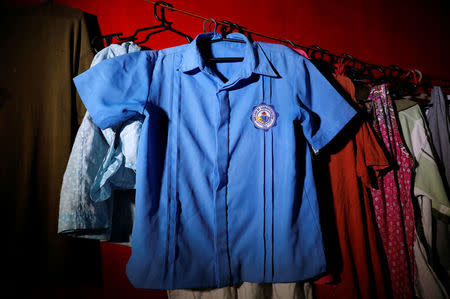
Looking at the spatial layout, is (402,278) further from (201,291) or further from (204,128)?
(204,128)

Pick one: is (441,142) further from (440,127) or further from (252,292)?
(252,292)

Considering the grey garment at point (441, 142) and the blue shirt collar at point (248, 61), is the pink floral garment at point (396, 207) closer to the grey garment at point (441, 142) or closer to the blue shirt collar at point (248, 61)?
the grey garment at point (441, 142)

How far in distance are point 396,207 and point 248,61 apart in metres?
0.81

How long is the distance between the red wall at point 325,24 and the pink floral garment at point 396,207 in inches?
20.1

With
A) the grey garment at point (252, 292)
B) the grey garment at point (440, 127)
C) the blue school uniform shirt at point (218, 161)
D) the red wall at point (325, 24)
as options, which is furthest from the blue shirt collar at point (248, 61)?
the grey garment at point (440, 127)

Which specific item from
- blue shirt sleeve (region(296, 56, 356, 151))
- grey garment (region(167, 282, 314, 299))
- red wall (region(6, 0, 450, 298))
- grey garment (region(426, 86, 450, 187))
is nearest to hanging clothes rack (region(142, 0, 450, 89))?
red wall (region(6, 0, 450, 298))

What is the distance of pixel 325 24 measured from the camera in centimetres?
105

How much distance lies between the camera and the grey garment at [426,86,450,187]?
2.77 feet

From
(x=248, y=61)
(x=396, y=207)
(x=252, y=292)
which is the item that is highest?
(x=248, y=61)

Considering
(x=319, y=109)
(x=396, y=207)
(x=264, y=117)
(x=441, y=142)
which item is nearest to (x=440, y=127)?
(x=441, y=142)

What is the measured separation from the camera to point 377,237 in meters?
0.77

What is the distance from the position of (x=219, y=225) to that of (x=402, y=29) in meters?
1.66

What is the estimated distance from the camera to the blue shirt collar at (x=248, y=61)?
1.92 feet

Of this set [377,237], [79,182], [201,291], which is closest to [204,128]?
[79,182]
